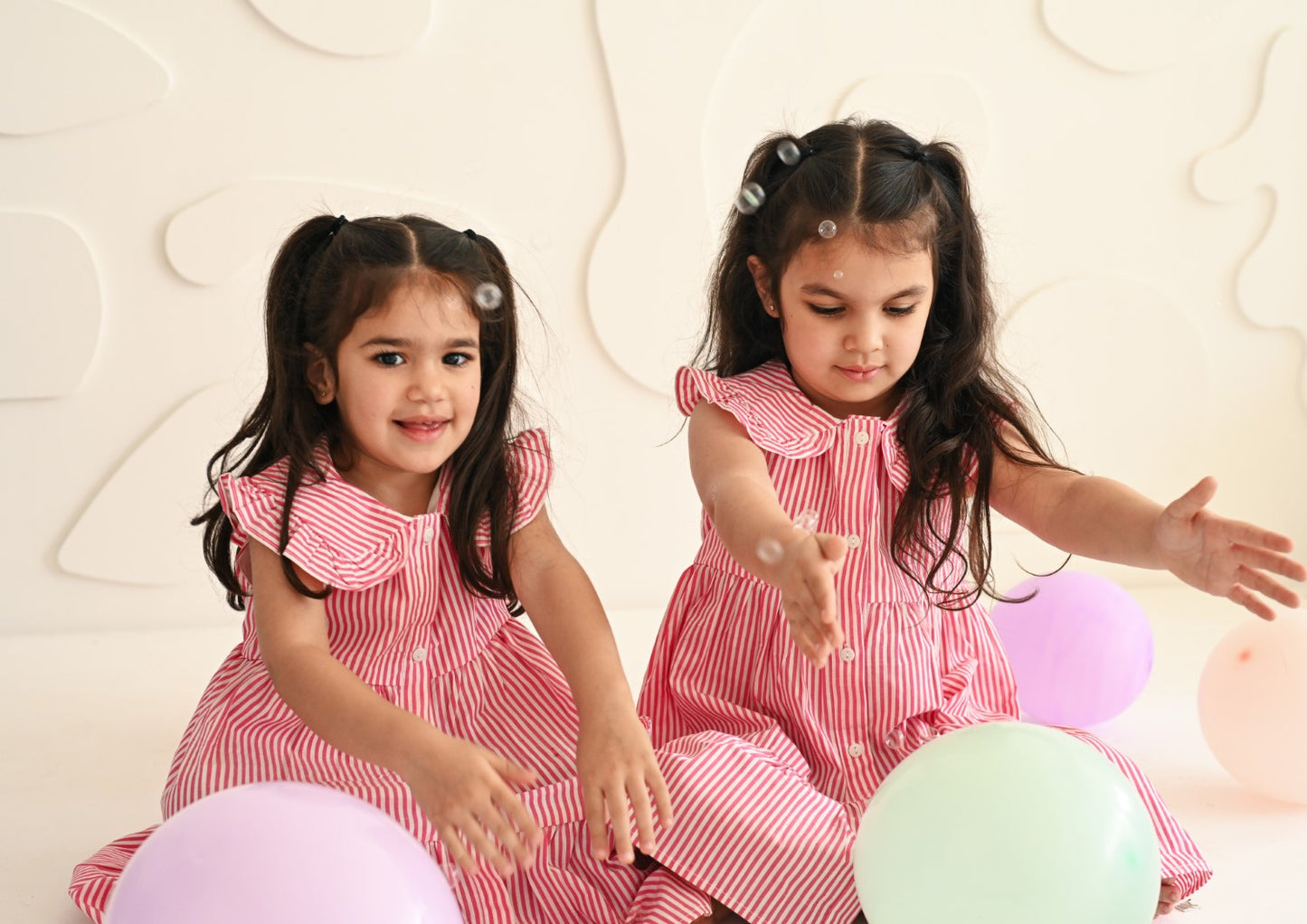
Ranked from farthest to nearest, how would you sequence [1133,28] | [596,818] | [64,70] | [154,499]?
[1133,28] → [154,499] → [64,70] → [596,818]

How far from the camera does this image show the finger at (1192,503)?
1.03 metres

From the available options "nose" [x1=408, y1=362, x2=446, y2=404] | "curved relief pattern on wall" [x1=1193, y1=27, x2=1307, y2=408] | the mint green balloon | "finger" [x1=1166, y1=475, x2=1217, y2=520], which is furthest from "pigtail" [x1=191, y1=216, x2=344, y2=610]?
"curved relief pattern on wall" [x1=1193, y1=27, x2=1307, y2=408]

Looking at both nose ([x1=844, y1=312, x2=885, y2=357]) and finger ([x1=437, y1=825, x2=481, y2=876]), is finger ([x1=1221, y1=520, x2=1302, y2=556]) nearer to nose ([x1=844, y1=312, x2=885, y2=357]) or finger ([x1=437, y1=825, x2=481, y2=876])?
nose ([x1=844, y1=312, x2=885, y2=357])

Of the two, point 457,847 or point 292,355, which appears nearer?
point 457,847

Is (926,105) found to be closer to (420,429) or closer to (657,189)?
(657,189)

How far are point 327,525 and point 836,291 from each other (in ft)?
1.67

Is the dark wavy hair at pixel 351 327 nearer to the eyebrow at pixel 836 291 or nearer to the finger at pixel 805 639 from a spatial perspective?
the eyebrow at pixel 836 291

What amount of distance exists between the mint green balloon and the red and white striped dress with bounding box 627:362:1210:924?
157 mm

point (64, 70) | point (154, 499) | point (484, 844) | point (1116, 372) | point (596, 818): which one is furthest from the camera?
point (1116, 372)

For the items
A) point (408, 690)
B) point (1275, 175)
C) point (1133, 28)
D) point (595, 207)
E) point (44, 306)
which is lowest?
point (44, 306)

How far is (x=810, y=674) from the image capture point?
4.14 feet

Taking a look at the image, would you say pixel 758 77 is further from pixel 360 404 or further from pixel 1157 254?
pixel 360 404

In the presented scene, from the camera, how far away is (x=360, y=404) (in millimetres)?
1203

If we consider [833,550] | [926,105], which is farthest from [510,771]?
[926,105]
